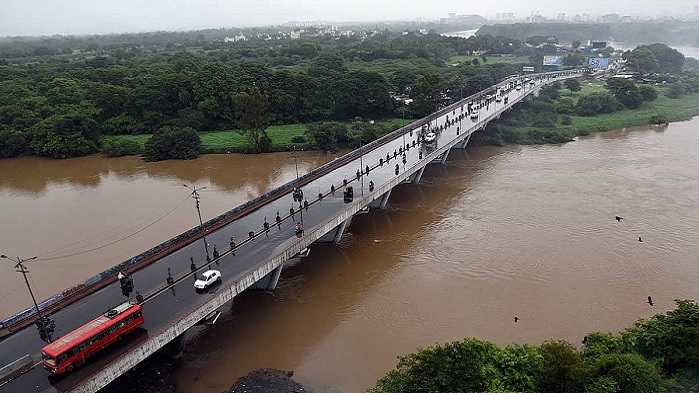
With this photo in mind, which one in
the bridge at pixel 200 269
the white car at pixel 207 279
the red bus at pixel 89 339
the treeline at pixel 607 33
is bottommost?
the treeline at pixel 607 33

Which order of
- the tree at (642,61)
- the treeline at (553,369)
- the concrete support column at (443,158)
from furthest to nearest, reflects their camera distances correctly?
1. the tree at (642,61)
2. the concrete support column at (443,158)
3. the treeline at (553,369)

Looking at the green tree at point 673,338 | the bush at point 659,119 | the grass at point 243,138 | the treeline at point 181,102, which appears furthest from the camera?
the bush at point 659,119

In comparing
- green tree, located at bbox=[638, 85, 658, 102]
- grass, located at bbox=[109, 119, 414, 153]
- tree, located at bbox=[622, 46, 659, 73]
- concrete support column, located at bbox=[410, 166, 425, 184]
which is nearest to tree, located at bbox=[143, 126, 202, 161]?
grass, located at bbox=[109, 119, 414, 153]

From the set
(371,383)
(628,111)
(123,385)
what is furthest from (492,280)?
(628,111)

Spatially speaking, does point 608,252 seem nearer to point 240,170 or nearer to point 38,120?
point 240,170

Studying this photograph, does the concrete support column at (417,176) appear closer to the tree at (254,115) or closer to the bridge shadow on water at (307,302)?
the bridge shadow on water at (307,302)

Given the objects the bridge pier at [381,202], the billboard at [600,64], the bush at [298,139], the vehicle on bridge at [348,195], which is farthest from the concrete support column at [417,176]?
the billboard at [600,64]
